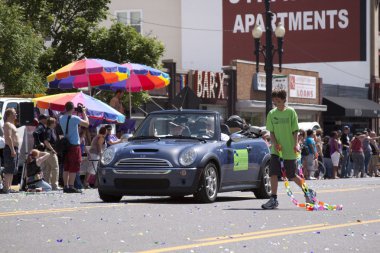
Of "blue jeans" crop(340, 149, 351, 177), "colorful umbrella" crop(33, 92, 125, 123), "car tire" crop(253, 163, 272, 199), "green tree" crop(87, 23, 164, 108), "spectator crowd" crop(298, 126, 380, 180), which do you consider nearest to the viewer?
"car tire" crop(253, 163, 272, 199)

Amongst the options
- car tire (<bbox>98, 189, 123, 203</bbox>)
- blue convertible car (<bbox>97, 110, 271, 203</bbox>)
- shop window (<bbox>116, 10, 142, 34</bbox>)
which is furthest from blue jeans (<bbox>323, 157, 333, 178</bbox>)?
shop window (<bbox>116, 10, 142, 34</bbox>)

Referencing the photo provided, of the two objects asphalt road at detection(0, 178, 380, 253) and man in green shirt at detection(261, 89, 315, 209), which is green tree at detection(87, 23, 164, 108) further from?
man in green shirt at detection(261, 89, 315, 209)

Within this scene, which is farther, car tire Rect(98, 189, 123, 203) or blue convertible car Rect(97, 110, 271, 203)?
car tire Rect(98, 189, 123, 203)

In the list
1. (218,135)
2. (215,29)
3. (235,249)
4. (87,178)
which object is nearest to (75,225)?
(235,249)

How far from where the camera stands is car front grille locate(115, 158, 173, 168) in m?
15.6

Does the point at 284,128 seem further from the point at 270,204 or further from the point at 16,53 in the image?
the point at 16,53

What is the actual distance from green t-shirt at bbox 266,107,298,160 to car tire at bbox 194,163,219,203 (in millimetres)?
1359

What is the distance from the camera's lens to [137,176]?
1564cm

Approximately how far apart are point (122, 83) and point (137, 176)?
12096mm

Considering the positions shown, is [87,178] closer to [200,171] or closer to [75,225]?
[200,171]

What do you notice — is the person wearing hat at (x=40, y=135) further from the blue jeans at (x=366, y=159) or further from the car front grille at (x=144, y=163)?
the blue jeans at (x=366, y=159)

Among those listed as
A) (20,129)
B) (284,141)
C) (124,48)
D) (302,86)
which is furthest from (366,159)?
(284,141)

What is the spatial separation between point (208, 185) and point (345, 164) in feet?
67.9

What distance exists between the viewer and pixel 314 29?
6025 centimetres
